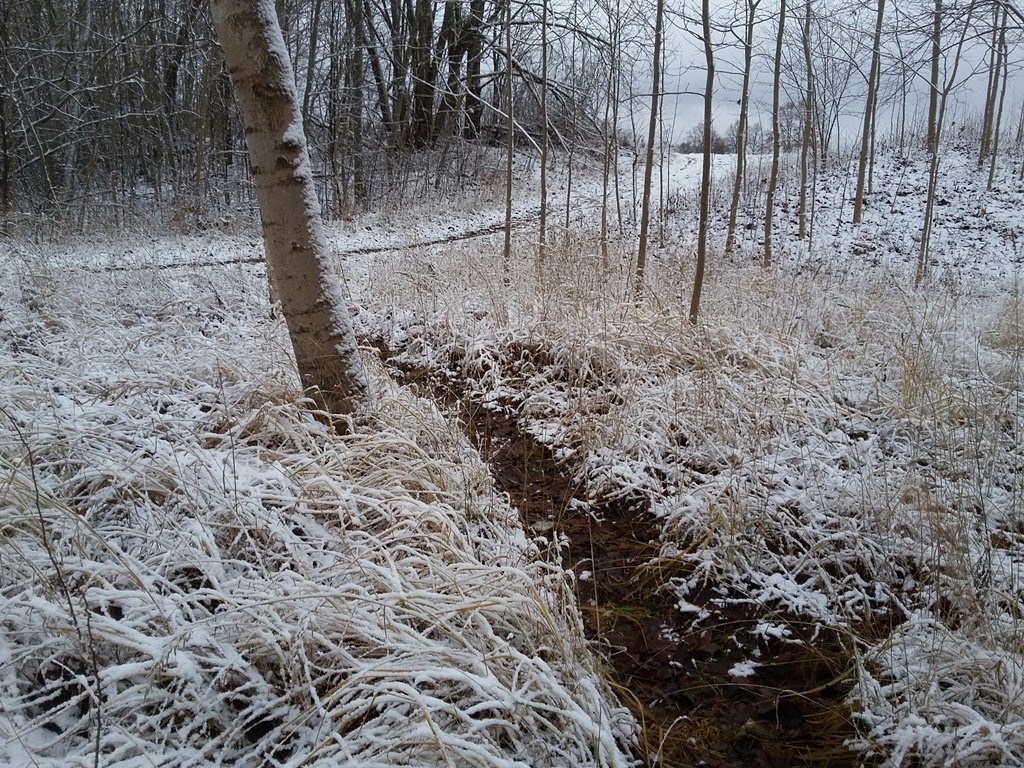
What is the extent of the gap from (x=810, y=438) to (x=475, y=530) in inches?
95.5

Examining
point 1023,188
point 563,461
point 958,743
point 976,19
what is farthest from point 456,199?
point 958,743

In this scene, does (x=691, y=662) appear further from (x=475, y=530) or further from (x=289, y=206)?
(x=289, y=206)

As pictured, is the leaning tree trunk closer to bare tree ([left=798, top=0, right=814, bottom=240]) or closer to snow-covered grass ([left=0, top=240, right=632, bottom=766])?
snow-covered grass ([left=0, top=240, right=632, bottom=766])

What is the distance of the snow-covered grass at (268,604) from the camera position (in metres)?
1.58

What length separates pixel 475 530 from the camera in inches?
110

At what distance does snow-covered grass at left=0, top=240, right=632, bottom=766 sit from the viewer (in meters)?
1.58

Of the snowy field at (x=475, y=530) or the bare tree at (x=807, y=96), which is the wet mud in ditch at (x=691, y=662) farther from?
the bare tree at (x=807, y=96)

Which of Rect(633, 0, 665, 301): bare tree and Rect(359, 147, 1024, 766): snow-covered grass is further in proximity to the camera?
Rect(633, 0, 665, 301): bare tree

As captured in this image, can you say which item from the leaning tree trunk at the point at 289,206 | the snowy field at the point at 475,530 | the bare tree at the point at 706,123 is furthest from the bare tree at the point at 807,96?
the leaning tree trunk at the point at 289,206

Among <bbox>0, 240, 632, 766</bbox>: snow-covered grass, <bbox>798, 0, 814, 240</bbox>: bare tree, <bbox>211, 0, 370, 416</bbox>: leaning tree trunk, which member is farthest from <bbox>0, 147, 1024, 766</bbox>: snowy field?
<bbox>798, 0, 814, 240</bbox>: bare tree

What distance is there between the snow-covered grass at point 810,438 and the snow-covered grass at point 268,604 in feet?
3.28

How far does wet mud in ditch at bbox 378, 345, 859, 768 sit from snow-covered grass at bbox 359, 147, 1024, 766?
11 centimetres

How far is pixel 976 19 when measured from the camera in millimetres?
5895

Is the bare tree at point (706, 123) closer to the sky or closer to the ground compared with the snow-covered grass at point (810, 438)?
closer to the sky
